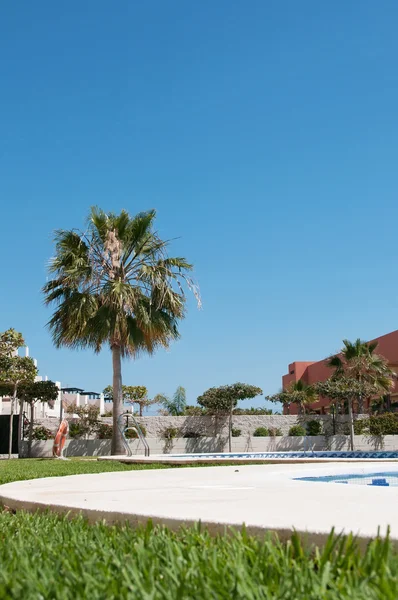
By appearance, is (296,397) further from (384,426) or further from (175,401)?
(175,401)

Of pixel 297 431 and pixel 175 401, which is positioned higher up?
pixel 175 401

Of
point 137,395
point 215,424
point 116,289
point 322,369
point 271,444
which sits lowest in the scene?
point 271,444

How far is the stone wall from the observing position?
25500 millimetres

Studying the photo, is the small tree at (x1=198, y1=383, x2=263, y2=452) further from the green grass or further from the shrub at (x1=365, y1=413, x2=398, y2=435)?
the green grass

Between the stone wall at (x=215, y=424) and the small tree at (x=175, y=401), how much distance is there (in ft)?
63.3

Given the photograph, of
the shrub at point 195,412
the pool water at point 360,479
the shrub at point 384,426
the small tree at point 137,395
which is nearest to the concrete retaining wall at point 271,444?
the shrub at point 384,426

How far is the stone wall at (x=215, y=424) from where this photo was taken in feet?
83.7

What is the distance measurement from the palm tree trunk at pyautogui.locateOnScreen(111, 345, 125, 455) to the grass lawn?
16468 millimetres

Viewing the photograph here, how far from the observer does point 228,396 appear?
2514cm

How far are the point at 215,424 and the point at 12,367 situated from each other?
9.45 metres

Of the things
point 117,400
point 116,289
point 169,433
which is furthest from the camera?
point 169,433

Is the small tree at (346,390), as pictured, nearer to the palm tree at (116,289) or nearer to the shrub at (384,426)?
the shrub at (384,426)

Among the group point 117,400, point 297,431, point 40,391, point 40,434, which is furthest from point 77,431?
point 297,431

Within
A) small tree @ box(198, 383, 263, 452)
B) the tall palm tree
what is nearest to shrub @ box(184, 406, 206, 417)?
small tree @ box(198, 383, 263, 452)
